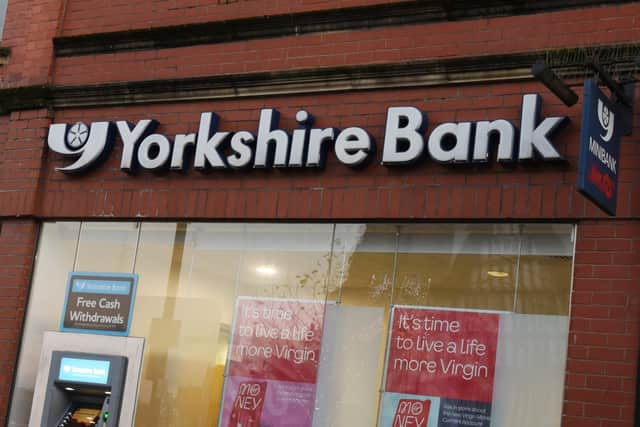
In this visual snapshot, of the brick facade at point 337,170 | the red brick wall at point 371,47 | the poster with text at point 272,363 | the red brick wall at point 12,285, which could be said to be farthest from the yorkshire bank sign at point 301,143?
the poster with text at point 272,363

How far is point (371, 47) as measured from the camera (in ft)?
31.0

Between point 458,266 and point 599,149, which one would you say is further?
point 458,266

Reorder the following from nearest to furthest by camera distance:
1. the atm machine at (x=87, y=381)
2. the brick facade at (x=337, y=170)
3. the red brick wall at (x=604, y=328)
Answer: the red brick wall at (x=604, y=328) < the brick facade at (x=337, y=170) < the atm machine at (x=87, y=381)

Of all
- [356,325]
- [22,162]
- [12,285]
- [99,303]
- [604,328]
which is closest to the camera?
[604,328]

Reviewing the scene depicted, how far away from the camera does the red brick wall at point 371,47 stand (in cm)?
852

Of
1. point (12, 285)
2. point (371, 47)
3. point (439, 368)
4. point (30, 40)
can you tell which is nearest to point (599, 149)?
point (439, 368)

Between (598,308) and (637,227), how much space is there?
2.23 ft

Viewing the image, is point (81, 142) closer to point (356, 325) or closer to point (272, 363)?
point (272, 363)

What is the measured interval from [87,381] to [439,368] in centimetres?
348

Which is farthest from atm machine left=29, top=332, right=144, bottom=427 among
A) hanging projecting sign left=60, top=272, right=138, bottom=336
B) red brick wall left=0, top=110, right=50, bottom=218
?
red brick wall left=0, top=110, right=50, bottom=218

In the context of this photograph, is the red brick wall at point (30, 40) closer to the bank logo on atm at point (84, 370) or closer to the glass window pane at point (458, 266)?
the bank logo on atm at point (84, 370)

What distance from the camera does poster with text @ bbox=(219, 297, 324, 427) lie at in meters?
9.03

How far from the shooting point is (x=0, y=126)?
1124 centimetres

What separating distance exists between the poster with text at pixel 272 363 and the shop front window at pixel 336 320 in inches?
0.5
